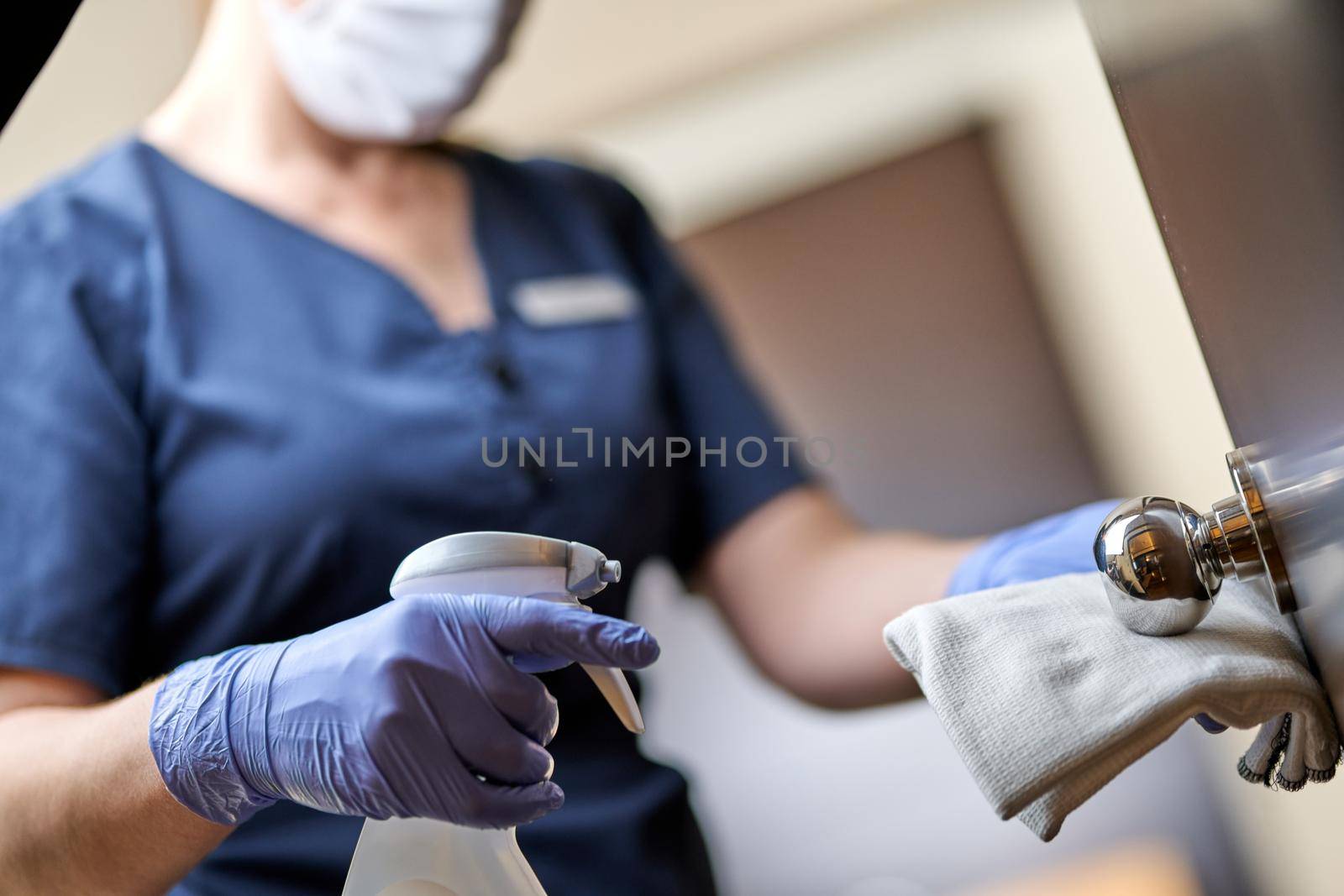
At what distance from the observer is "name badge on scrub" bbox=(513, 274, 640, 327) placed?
75cm

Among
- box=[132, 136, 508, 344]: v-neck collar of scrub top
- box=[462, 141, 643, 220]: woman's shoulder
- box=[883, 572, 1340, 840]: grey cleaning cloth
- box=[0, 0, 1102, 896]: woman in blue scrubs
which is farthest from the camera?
box=[462, 141, 643, 220]: woman's shoulder

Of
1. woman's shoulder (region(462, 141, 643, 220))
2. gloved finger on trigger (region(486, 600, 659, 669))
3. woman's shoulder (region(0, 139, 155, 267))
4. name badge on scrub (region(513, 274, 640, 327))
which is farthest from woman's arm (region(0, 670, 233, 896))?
woman's shoulder (region(462, 141, 643, 220))

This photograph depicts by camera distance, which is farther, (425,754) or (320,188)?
(320,188)

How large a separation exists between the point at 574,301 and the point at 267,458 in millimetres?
260

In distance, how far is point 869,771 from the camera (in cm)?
175

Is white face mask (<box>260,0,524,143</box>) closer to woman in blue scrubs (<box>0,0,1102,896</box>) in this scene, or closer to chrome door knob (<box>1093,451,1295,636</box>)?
woman in blue scrubs (<box>0,0,1102,896</box>)

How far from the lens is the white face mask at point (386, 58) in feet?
2.34

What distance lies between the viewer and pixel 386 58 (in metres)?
0.73

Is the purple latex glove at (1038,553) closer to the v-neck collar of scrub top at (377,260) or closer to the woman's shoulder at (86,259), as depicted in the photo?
the v-neck collar of scrub top at (377,260)

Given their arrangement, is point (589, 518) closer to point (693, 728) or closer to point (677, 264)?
point (677, 264)

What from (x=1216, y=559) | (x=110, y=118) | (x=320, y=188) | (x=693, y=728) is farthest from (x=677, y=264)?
(x=693, y=728)

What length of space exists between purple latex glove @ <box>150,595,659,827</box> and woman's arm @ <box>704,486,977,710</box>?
1.07 feet

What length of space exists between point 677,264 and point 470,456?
34cm

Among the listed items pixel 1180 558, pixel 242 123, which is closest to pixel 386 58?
pixel 242 123
